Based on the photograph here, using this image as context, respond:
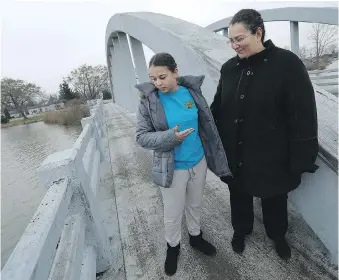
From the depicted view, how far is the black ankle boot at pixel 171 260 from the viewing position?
185cm

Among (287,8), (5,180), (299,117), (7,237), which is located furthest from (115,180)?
(5,180)

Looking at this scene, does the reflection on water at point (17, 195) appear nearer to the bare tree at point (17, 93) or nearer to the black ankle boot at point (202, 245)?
the black ankle boot at point (202, 245)

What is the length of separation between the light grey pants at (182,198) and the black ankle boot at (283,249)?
56 centimetres

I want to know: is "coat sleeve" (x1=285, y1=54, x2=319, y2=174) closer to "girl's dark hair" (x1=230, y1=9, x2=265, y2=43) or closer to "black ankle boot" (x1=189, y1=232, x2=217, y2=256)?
"girl's dark hair" (x1=230, y1=9, x2=265, y2=43)

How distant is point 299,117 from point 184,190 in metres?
0.85

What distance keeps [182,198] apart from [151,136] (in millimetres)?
518

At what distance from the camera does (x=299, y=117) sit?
1468mm

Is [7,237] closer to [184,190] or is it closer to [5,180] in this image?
[5,180]

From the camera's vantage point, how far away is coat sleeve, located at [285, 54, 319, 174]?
1445 millimetres

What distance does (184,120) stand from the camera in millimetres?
Result: 1674

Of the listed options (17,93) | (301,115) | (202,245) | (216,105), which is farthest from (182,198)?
(17,93)

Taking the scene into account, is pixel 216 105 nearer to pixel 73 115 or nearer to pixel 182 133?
pixel 182 133

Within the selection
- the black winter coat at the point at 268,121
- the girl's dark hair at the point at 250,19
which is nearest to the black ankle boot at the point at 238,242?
the black winter coat at the point at 268,121

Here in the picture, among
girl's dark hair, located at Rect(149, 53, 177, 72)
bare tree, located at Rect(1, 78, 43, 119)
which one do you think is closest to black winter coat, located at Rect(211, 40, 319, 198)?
girl's dark hair, located at Rect(149, 53, 177, 72)
